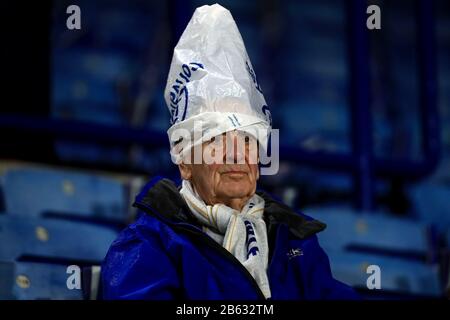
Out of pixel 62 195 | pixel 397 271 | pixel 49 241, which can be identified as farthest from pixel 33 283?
pixel 397 271

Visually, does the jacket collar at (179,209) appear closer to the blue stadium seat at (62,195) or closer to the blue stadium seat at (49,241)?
the blue stadium seat at (49,241)

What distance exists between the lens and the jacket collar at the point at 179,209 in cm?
206

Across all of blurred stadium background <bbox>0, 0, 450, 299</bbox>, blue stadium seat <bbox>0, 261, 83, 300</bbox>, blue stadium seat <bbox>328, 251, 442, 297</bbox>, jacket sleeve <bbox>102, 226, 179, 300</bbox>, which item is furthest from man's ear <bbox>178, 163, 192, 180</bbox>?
blue stadium seat <bbox>328, 251, 442, 297</bbox>

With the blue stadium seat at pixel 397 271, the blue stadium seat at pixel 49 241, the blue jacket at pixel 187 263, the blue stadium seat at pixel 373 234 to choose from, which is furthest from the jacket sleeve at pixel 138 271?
the blue stadium seat at pixel 373 234

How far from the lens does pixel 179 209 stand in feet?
6.84

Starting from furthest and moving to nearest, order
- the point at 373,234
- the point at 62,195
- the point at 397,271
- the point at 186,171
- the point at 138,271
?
the point at 373,234 < the point at 397,271 < the point at 62,195 < the point at 186,171 < the point at 138,271

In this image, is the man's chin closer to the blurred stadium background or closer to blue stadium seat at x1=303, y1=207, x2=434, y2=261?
the blurred stadium background

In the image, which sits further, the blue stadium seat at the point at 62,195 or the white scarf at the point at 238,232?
the blue stadium seat at the point at 62,195

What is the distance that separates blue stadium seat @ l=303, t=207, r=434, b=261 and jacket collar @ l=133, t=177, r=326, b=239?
1062mm

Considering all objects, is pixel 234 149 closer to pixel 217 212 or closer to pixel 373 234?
pixel 217 212

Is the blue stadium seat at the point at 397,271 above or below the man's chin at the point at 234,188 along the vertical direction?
below

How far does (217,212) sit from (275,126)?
2.07 meters

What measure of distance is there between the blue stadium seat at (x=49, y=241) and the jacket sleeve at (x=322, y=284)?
775 mm

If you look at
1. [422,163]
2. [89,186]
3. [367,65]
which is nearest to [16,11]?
[89,186]
